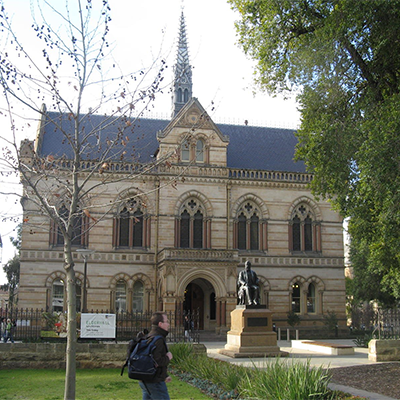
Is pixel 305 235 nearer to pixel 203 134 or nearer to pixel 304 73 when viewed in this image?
pixel 203 134

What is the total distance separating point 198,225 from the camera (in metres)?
36.8

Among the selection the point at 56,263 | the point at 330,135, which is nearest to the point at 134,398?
the point at 330,135

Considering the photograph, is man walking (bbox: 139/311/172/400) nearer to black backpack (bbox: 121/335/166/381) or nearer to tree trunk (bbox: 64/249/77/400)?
black backpack (bbox: 121/335/166/381)

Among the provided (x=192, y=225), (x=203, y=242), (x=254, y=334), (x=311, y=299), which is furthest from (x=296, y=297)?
(x=254, y=334)

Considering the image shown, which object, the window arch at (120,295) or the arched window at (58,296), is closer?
the arched window at (58,296)

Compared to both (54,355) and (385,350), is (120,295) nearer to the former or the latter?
(54,355)

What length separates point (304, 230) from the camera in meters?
38.2

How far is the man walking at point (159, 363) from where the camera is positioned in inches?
297

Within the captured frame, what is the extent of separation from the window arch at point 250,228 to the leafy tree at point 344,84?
17.2 m

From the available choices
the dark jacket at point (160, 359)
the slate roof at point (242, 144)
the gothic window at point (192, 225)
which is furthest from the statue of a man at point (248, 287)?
the slate roof at point (242, 144)

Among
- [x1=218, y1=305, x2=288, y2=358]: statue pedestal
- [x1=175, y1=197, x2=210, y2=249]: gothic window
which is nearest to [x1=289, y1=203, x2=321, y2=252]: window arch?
[x1=175, y1=197, x2=210, y2=249]: gothic window

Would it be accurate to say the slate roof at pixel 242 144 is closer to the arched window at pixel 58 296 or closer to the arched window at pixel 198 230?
the arched window at pixel 198 230

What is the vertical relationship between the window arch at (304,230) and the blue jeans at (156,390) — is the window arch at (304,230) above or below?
above

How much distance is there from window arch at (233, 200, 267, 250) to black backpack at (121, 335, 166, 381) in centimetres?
2954
